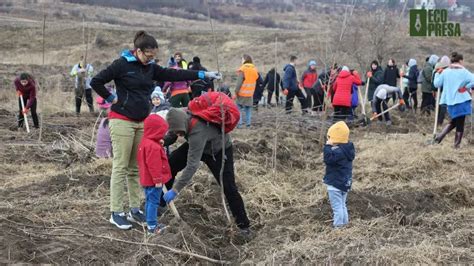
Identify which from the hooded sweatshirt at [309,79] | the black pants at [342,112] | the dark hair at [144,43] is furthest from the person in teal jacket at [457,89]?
the dark hair at [144,43]

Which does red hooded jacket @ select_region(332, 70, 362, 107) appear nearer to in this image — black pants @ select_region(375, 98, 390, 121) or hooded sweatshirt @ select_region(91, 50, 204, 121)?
black pants @ select_region(375, 98, 390, 121)

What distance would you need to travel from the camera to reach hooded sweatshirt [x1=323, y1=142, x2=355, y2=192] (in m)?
5.03

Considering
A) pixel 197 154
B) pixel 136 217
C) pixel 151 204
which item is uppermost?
pixel 197 154

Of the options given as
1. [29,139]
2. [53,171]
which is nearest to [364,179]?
[53,171]

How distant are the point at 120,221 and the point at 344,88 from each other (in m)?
6.52

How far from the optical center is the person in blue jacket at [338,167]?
5.04 m

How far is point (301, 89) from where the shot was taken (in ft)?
41.3

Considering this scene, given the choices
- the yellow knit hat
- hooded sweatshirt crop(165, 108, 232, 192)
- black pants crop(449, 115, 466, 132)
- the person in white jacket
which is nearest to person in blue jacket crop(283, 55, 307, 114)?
black pants crop(449, 115, 466, 132)

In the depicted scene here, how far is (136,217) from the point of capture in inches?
197

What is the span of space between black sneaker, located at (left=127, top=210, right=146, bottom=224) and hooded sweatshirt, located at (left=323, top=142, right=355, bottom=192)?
1728mm

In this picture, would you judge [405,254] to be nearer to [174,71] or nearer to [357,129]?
[174,71]

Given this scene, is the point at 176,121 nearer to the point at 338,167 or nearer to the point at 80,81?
the point at 338,167

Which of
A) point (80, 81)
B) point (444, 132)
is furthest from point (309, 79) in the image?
point (80, 81)

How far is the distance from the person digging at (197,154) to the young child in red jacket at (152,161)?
9 cm
